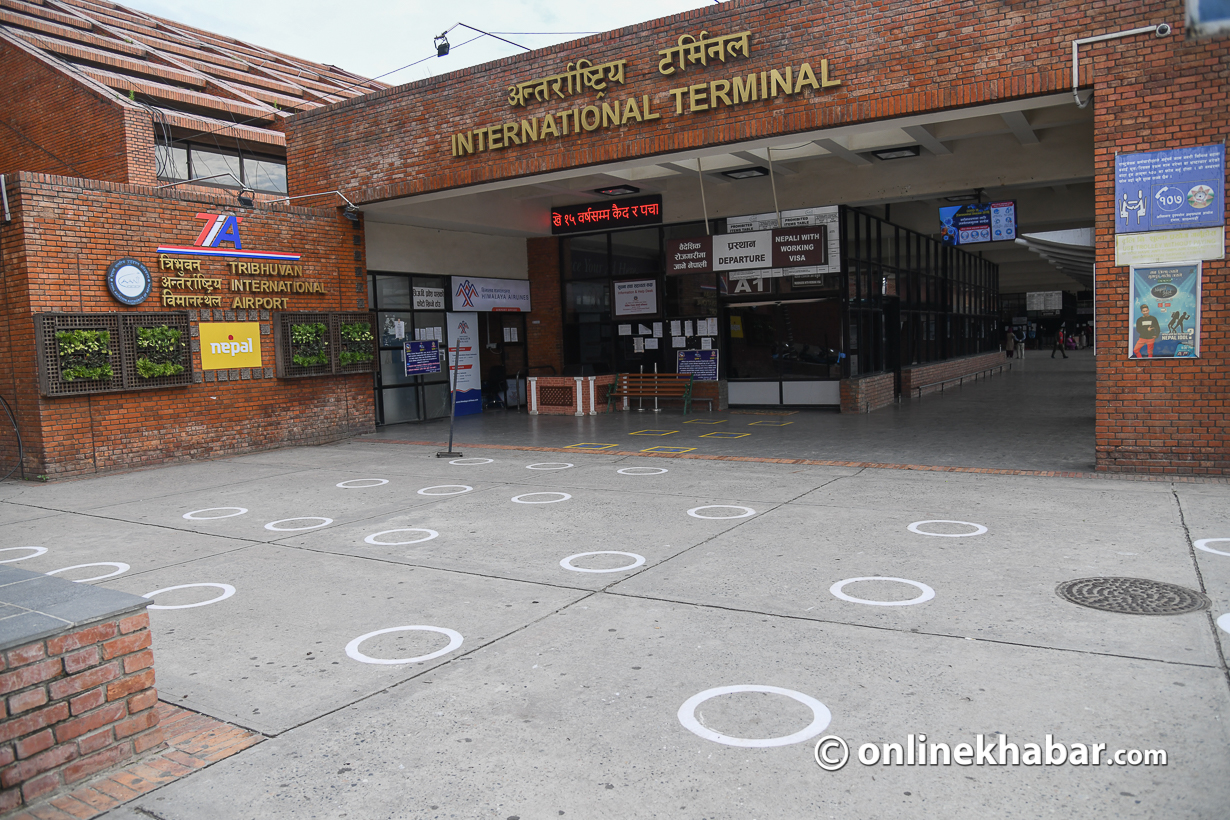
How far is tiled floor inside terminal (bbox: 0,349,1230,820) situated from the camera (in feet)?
9.64

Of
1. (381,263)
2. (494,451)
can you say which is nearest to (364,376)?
(381,263)

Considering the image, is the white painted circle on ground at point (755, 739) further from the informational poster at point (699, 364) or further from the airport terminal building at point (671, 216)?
the informational poster at point (699, 364)

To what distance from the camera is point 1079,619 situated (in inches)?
174

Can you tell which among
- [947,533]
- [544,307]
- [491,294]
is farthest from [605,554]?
[544,307]

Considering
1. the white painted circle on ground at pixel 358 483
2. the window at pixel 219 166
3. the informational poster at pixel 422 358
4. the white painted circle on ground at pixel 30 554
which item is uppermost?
the window at pixel 219 166

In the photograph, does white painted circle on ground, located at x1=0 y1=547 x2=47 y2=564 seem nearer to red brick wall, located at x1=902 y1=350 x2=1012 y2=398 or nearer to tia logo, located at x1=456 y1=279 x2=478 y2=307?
tia logo, located at x1=456 y1=279 x2=478 y2=307

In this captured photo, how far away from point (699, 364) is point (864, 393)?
3461 mm

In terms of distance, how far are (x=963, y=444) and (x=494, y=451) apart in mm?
6617

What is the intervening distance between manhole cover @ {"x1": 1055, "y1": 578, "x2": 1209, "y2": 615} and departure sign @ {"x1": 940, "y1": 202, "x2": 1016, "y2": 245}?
35.9 ft

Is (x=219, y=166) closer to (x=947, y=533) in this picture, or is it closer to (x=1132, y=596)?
(x=947, y=533)

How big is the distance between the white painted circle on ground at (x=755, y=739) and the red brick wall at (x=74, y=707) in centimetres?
220

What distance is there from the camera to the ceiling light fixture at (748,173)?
15156 millimetres

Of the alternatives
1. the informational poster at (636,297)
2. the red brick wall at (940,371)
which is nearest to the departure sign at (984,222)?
the red brick wall at (940,371)

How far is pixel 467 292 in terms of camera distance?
18.4m
